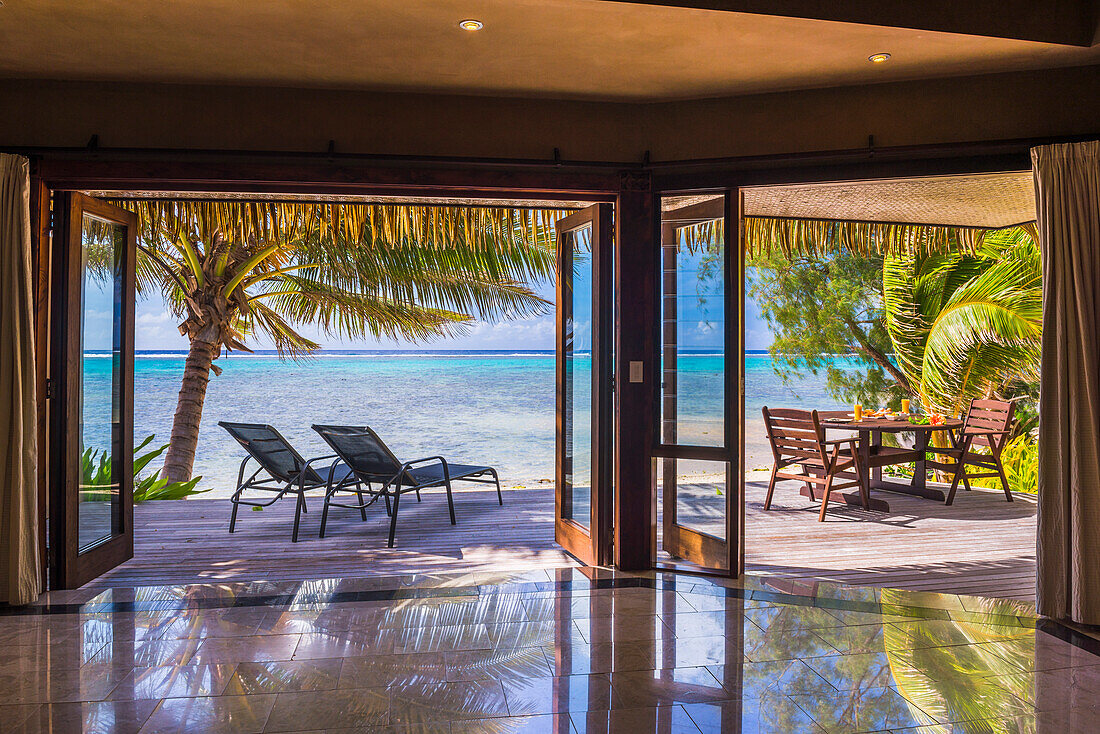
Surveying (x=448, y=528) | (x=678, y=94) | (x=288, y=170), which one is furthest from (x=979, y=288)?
(x=288, y=170)

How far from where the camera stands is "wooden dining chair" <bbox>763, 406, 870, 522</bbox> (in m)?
5.74

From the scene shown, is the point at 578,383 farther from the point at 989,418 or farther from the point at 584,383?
the point at 989,418

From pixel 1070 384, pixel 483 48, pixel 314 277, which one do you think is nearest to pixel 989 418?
pixel 1070 384

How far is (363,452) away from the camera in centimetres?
538

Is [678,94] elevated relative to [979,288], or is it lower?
elevated

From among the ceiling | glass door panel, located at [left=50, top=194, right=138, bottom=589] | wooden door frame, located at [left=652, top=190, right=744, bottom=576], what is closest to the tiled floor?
wooden door frame, located at [left=652, top=190, right=744, bottom=576]

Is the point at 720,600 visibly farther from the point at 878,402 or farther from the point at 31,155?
the point at 878,402

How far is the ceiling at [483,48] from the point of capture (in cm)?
304

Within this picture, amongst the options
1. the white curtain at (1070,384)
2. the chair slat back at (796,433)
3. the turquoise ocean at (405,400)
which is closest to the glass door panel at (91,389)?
the chair slat back at (796,433)

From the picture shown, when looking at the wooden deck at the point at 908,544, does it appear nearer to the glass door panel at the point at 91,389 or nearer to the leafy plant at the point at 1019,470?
the leafy plant at the point at 1019,470

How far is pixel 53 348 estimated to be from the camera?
393 centimetres

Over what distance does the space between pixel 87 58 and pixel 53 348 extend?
1.45 m

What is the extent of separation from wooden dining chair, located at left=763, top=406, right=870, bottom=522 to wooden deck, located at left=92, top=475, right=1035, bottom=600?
250mm

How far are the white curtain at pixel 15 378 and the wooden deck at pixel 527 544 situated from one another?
0.53 m
